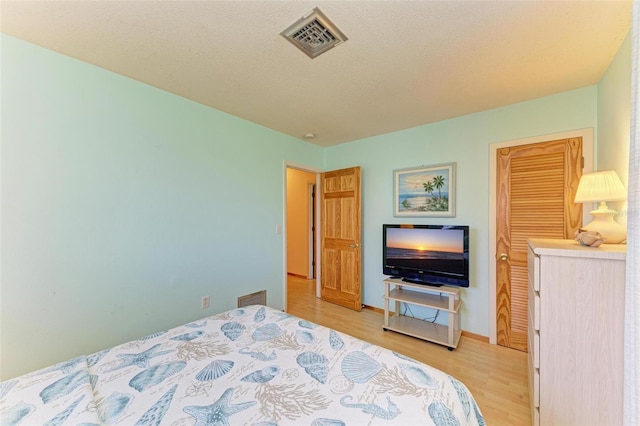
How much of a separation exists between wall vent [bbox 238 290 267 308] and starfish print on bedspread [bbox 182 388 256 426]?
1974mm

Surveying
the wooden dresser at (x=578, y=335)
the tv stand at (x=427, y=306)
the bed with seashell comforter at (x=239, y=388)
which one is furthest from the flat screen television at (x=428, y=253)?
the bed with seashell comforter at (x=239, y=388)

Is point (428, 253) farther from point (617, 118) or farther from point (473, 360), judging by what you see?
point (617, 118)

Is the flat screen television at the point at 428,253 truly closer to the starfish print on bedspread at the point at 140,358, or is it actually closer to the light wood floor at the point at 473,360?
the light wood floor at the point at 473,360

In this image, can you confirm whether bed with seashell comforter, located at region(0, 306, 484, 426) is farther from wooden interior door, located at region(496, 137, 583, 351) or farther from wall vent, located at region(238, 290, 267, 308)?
wooden interior door, located at region(496, 137, 583, 351)

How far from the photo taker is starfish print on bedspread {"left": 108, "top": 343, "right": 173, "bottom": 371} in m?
1.17

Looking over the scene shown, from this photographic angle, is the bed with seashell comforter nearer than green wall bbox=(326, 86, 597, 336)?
Yes

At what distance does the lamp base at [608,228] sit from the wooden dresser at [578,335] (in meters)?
0.29

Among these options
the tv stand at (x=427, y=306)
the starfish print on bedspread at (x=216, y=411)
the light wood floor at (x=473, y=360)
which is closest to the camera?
the starfish print on bedspread at (x=216, y=411)

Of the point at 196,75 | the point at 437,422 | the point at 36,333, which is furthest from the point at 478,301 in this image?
the point at 36,333

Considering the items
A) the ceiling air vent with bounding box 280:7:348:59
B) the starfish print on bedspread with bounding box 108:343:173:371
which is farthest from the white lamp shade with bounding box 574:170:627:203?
the starfish print on bedspread with bounding box 108:343:173:371

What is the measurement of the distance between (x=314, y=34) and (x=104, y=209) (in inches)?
79.1

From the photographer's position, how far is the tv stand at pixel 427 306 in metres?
2.49

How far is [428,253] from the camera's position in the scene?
2777 mm

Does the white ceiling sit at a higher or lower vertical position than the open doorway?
higher
